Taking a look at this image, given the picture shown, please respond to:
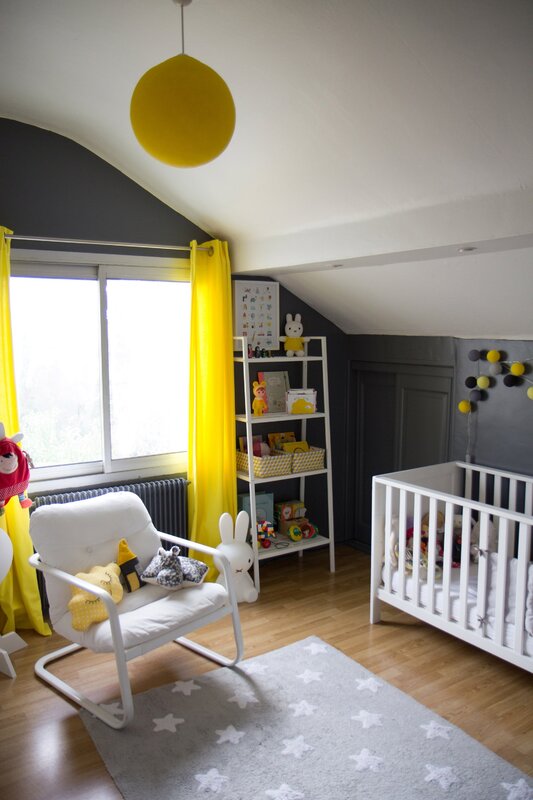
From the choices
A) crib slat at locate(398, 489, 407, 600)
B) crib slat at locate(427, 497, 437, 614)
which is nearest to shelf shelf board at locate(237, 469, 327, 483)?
crib slat at locate(398, 489, 407, 600)

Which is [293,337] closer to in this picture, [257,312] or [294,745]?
[257,312]

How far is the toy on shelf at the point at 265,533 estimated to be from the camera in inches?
147

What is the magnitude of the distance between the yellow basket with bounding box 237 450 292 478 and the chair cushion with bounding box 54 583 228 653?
0.97 meters

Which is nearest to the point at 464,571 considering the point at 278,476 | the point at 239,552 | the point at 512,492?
the point at 512,492

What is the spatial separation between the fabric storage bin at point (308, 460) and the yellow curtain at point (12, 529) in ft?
4.95

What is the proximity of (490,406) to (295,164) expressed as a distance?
5.36 feet

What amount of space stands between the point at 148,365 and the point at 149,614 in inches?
60.0

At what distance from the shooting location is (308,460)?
3820 millimetres

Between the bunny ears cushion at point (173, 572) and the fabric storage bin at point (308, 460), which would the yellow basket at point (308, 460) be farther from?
→ the bunny ears cushion at point (173, 572)

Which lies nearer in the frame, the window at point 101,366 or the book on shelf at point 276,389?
the window at point 101,366

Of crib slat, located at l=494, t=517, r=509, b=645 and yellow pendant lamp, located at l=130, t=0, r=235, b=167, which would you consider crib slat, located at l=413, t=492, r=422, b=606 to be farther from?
yellow pendant lamp, located at l=130, t=0, r=235, b=167

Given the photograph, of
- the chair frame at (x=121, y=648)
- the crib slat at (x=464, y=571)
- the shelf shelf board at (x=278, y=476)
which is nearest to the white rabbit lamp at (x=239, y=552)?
the shelf shelf board at (x=278, y=476)

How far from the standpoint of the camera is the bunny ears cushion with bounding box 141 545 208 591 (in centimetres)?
277

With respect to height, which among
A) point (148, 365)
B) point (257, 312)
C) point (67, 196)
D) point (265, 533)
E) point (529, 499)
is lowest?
point (265, 533)
